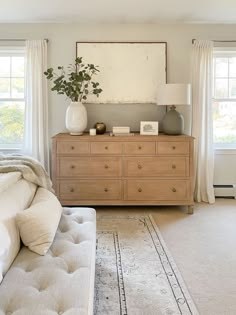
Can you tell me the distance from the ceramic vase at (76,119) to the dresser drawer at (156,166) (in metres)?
0.69

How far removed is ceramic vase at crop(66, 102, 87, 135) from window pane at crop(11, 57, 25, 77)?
1064 mm

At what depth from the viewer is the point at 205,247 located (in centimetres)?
300

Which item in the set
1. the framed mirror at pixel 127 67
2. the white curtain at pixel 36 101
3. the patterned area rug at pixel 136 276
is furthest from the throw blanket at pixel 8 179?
the framed mirror at pixel 127 67

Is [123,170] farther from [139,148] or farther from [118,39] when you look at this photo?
[118,39]

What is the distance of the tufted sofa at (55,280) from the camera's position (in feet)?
4.38

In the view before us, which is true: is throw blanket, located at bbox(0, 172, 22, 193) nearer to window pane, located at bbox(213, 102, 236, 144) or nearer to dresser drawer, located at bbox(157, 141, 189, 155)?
dresser drawer, located at bbox(157, 141, 189, 155)

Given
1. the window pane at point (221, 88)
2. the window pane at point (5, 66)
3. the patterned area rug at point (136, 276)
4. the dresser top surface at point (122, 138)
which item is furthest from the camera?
the window pane at point (221, 88)

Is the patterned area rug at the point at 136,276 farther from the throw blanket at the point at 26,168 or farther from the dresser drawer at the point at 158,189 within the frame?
the throw blanket at the point at 26,168

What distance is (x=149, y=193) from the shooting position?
158 inches

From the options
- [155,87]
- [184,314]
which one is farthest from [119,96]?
[184,314]

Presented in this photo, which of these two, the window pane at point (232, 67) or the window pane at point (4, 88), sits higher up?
the window pane at point (232, 67)

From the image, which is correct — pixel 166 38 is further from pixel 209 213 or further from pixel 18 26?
pixel 209 213

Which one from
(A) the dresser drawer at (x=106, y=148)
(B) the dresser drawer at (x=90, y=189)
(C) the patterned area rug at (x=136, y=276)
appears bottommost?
(C) the patterned area rug at (x=136, y=276)

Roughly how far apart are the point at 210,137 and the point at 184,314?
304 centimetres
